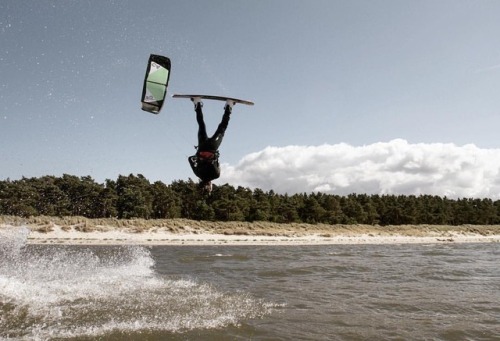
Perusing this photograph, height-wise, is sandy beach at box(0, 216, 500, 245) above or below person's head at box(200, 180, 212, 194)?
below

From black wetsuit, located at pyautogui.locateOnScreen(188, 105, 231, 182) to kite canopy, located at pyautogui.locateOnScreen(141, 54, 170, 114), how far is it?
1.17 m

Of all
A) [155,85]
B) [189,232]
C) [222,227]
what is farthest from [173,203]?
[155,85]

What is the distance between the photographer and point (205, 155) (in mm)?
9375

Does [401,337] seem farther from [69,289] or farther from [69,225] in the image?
[69,225]

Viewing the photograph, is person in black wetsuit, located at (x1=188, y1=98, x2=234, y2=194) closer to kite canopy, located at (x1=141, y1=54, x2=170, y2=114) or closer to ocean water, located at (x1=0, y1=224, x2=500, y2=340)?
kite canopy, located at (x1=141, y1=54, x2=170, y2=114)

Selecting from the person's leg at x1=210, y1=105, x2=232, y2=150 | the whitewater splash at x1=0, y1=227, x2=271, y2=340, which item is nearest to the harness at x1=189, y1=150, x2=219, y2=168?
the person's leg at x1=210, y1=105, x2=232, y2=150

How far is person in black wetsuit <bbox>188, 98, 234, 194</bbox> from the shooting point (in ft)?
30.8

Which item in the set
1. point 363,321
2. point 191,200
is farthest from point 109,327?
point 191,200

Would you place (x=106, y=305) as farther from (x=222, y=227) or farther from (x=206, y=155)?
(x=222, y=227)

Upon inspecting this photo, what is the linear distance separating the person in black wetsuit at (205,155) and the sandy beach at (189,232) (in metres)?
27.7

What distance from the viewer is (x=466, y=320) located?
9672 millimetres

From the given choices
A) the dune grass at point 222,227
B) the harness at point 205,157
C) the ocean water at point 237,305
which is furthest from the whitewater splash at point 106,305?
the dune grass at point 222,227

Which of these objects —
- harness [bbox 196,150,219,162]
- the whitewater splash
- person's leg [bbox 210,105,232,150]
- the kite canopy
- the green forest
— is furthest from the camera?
the green forest

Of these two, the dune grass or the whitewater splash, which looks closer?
the whitewater splash
